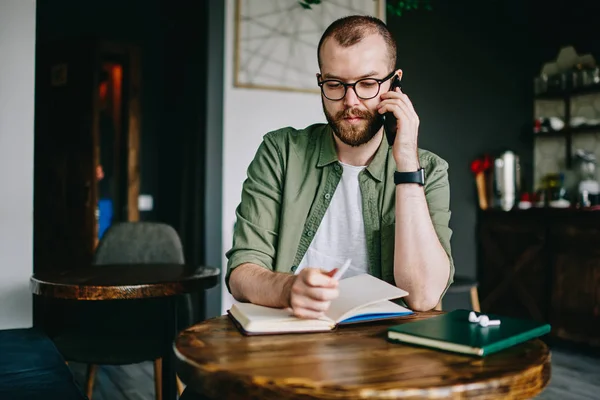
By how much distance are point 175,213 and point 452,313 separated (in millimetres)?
3391

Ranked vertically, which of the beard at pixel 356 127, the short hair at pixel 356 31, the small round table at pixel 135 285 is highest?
the short hair at pixel 356 31

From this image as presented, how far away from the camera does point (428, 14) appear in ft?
14.7

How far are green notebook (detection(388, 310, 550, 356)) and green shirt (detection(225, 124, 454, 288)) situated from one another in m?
0.41

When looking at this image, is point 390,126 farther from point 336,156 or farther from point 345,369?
point 345,369

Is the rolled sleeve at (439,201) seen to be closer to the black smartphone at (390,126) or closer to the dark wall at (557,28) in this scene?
the black smartphone at (390,126)

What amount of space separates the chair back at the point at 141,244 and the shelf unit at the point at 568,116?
3.37m

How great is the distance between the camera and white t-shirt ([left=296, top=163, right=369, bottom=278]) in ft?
Answer: 5.31

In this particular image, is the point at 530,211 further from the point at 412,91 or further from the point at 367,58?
the point at 367,58

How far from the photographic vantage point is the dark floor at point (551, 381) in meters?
3.04

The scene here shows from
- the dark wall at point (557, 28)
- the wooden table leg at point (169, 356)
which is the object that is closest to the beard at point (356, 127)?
the wooden table leg at point (169, 356)

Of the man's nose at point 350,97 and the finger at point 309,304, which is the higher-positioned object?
the man's nose at point 350,97

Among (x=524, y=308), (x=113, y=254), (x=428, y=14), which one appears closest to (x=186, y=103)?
(x=113, y=254)

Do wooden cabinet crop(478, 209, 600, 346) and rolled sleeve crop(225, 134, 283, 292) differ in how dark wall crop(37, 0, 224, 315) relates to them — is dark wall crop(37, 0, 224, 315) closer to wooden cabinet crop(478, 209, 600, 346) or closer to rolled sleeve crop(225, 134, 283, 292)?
rolled sleeve crop(225, 134, 283, 292)

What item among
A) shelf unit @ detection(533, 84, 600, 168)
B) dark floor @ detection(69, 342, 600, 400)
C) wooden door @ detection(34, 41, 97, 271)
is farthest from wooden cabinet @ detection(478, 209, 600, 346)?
wooden door @ detection(34, 41, 97, 271)
